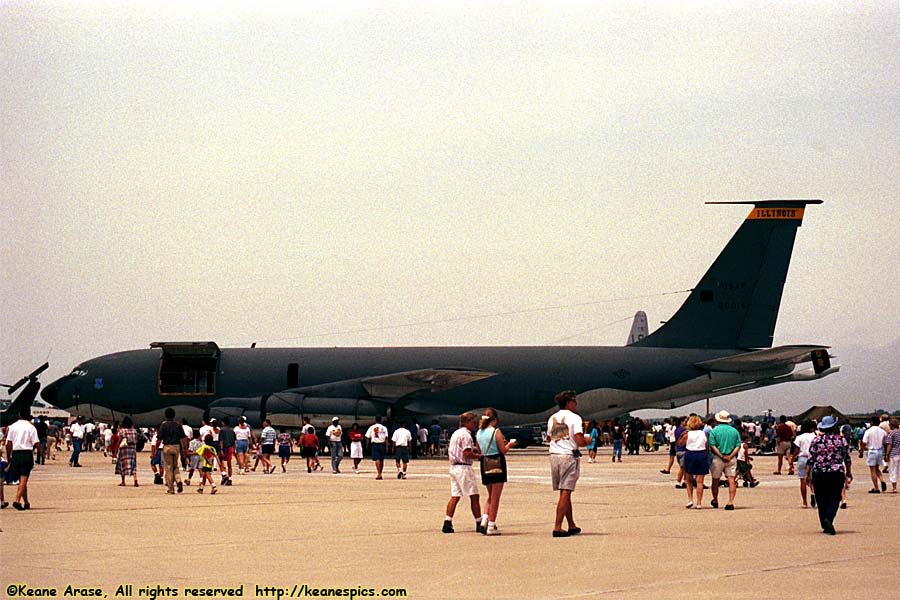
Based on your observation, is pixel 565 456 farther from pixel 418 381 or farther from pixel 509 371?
pixel 509 371

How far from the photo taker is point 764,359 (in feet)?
146

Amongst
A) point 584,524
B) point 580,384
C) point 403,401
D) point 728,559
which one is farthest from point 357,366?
point 728,559

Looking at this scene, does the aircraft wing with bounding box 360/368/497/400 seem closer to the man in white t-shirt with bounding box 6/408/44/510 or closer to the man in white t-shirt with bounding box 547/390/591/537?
the man in white t-shirt with bounding box 6/408/44/510

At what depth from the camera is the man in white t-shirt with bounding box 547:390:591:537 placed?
14891mm

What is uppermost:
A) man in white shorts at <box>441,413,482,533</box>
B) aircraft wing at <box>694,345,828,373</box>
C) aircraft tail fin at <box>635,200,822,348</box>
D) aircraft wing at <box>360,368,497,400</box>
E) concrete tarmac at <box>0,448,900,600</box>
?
aircraft tail fin at <box>635,200,822,348</box>

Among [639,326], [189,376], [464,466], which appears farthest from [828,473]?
[639,326]

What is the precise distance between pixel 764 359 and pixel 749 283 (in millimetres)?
3875

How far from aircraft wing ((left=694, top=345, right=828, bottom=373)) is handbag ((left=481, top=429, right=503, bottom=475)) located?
98.8 ft

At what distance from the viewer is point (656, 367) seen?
46.3 meters

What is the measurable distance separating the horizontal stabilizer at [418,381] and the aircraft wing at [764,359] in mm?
8254

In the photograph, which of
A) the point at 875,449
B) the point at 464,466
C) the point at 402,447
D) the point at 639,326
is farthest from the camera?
the point at 639,326

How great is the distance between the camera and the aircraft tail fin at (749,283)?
47094 mm

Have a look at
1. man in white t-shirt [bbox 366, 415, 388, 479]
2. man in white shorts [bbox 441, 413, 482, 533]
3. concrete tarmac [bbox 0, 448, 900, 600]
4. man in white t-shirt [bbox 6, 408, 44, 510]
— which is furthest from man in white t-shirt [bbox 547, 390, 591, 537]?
man in white t-shirt [bbox 366, 415, 388, 479]

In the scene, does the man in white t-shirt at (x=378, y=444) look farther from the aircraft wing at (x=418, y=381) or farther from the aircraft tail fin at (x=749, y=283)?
the aircraft tail fin at (x=749, y=283)
